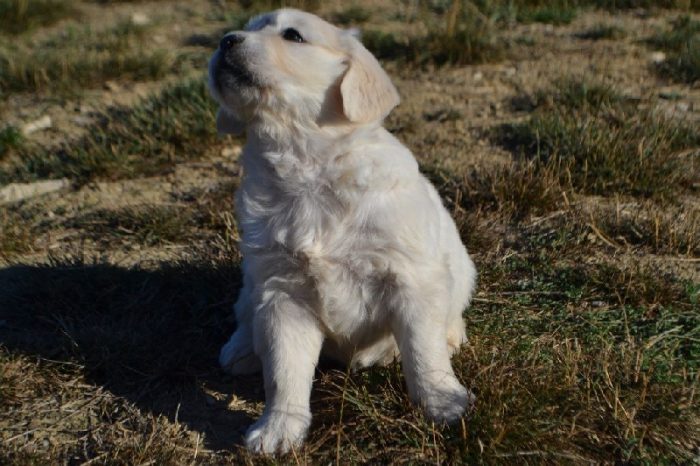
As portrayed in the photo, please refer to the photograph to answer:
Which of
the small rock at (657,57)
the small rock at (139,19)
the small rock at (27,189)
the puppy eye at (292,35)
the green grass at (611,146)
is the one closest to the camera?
the puppy eye at (292,35)

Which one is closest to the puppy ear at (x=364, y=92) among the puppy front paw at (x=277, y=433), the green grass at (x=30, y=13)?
the puppy front paw at (x=277, y=433)

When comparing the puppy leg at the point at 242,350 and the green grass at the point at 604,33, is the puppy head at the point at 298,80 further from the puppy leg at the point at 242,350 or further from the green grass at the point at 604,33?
the green grass at the point at 604,33

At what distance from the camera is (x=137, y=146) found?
5.04 metres

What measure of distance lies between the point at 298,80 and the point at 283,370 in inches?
38.1

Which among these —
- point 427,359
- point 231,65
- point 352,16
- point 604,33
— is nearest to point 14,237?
point 231,65

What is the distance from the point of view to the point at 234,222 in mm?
4176

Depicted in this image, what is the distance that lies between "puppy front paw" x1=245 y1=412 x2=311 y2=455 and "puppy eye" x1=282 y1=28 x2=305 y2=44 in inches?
49.8

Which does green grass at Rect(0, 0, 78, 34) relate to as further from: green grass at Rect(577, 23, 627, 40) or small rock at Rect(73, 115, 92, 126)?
green grass at Rect(577, 23, 627, 40)

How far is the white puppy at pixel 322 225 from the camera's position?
2.68 m

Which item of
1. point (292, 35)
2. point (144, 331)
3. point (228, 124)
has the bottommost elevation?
point (144, 331)

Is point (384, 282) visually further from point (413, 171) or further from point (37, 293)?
point (37, 293)

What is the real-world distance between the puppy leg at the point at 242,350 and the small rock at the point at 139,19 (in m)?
4.77

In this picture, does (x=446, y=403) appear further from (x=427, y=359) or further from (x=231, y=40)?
(x=231, y=40)

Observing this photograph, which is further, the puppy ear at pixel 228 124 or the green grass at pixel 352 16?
the green grass at pixel 352 16
